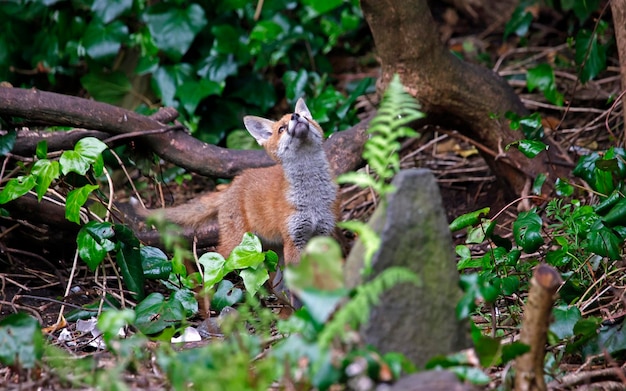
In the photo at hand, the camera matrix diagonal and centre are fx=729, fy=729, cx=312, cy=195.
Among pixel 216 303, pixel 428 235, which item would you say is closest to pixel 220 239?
pixel 216 303

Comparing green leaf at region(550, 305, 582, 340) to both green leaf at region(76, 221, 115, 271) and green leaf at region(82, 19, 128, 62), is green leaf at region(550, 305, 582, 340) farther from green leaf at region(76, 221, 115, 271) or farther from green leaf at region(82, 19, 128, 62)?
green leaf at region(82, 19, 128, 62)

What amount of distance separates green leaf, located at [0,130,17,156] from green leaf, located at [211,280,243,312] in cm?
221

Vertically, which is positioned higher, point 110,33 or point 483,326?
point 110,33

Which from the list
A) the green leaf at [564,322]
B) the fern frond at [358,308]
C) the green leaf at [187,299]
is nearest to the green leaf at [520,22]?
the green leaf at [564,322]

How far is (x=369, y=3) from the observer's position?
237 inches

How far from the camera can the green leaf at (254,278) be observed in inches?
194

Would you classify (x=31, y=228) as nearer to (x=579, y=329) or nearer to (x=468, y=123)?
(x=468, y=123)

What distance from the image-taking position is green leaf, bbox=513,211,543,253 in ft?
16.0

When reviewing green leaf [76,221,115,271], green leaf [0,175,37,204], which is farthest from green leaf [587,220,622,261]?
green leaf [0,175,37,204]

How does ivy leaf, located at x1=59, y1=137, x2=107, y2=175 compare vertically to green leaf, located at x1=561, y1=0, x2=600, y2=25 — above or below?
below

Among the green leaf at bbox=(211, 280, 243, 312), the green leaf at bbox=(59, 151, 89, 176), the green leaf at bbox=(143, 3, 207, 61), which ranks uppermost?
the green leaf at bbox=(143, 3, 207, 61)

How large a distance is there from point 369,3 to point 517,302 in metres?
2.72

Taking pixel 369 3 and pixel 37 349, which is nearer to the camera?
pixel 37 349

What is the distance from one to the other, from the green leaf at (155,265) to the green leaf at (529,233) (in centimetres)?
256
